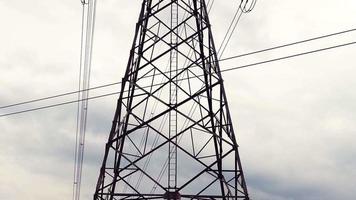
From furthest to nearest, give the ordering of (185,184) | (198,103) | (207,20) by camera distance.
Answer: (207,20), (198,103), (185,184)

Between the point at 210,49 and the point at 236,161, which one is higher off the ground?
the point at 210,49

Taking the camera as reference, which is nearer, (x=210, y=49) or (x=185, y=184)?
(x=185, y=184)

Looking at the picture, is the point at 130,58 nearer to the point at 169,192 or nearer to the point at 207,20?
the point at 207,20

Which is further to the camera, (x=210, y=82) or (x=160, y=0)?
(x=160, y=0)

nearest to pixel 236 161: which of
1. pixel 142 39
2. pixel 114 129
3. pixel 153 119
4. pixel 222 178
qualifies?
pixel 222 178

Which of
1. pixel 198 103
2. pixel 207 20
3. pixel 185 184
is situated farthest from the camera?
pixel 207 20

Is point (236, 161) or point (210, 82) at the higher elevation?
point (210, 82)

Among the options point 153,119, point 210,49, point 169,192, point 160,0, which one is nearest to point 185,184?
point 169,192

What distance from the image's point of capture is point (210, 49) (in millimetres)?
22219

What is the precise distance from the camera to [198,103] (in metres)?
21.1

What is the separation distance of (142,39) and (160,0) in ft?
6.25

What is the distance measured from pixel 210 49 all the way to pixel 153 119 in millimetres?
4104

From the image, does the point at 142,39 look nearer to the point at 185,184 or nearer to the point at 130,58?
the point at 130,58

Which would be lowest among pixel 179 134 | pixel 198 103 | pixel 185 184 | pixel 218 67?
pixel 185 184
